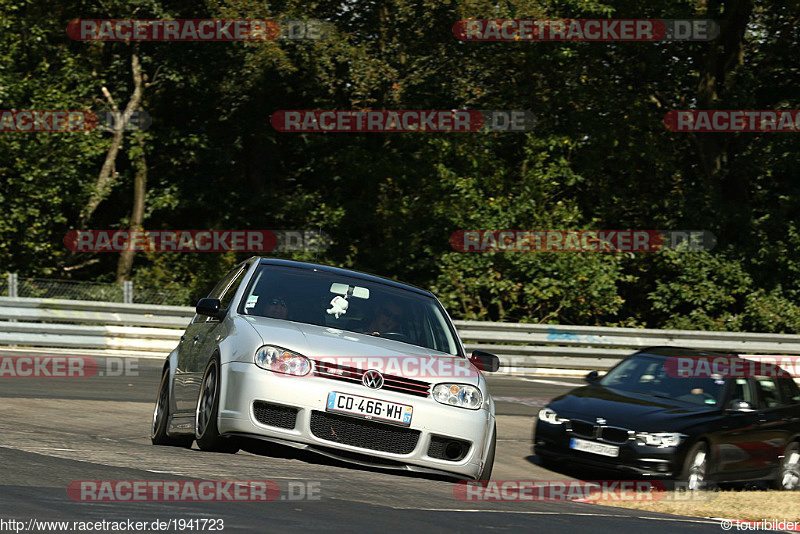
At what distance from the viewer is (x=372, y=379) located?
27.1ft

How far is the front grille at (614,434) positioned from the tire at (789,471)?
2180mm

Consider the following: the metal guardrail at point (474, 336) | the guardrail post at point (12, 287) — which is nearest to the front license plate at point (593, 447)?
the metal guardrail at point (474, 336)

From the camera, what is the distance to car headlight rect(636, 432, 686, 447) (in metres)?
12.4

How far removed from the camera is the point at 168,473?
760 cm

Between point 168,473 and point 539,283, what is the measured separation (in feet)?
64.7

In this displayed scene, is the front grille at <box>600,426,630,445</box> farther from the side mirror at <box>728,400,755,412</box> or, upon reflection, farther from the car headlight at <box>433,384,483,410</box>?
the car headlight at <box>433,384,483,410</box>

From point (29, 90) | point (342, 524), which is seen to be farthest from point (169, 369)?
point (29, 90)

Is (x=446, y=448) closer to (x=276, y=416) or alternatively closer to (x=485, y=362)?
(x=485, y=362)

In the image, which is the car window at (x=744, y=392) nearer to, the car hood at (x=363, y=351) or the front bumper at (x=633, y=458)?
the front bumper at (x=633, y=458)

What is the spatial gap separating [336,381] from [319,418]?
27 cm

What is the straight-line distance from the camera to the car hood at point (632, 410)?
1266 cm

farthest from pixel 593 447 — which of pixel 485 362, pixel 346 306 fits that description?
pixel 346 306

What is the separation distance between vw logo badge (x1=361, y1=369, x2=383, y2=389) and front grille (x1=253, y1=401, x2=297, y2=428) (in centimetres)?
51

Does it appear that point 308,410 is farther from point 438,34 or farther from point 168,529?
point 438,34
